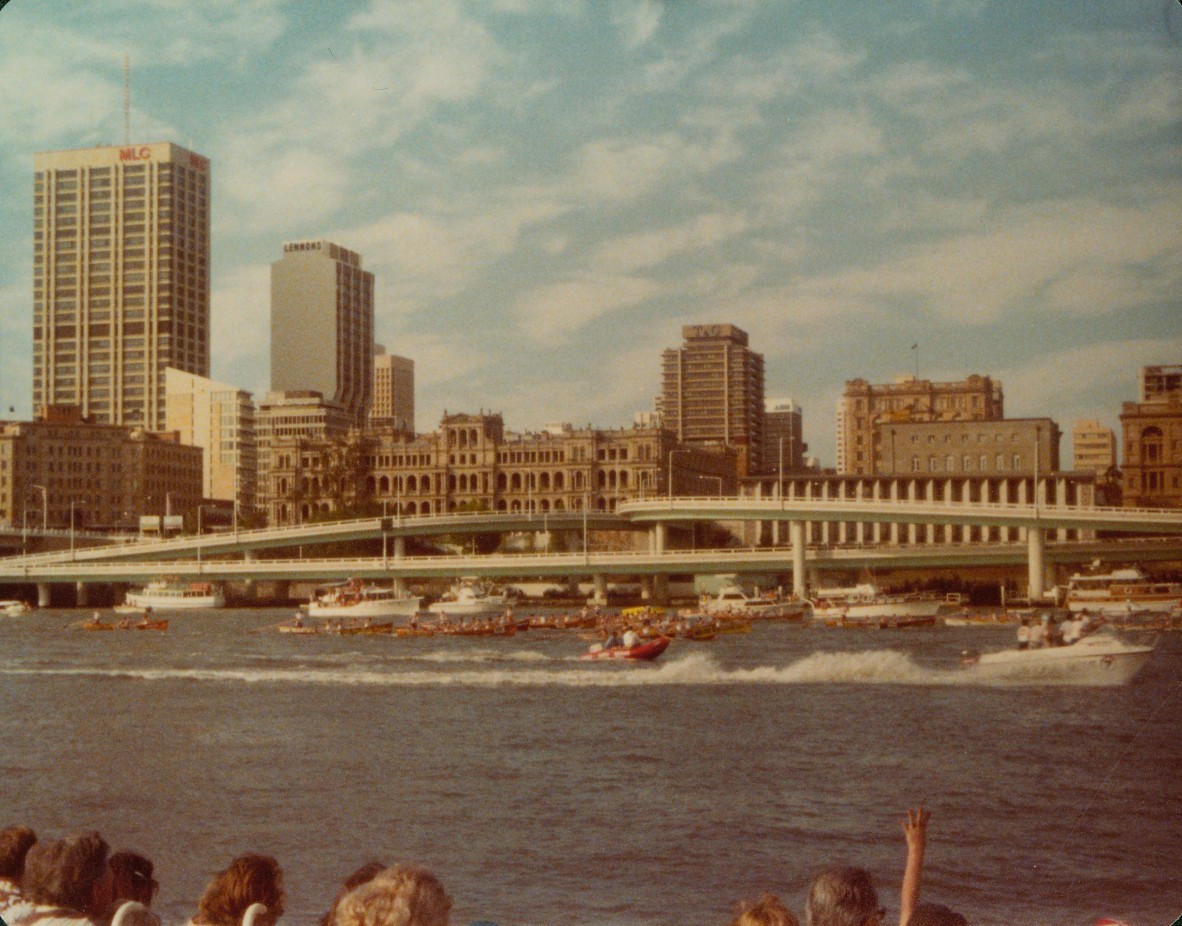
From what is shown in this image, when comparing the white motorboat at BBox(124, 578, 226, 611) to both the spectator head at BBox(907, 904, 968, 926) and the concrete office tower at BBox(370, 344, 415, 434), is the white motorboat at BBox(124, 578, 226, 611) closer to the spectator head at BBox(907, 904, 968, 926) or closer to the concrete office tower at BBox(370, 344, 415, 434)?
the concrete office tower at BBox(370, 344, 415, 434)

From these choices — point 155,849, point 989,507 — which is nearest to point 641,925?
point 989,507

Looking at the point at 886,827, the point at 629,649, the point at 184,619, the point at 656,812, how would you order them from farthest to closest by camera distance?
the point at 629,649, the point at 184,619, the point at 656,812, the point at 886,827

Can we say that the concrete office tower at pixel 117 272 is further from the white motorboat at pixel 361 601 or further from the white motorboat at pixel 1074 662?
the white motorboat at pixel 1074 662

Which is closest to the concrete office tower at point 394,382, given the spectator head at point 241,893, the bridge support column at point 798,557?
the bridge support column at point 798,557

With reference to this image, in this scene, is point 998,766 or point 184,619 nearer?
point 998,766

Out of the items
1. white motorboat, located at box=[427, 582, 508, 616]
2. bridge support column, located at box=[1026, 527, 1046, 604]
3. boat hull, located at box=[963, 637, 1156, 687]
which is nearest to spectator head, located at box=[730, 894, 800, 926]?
bridge support column, located at box=[1026, 527, 1046, 604]

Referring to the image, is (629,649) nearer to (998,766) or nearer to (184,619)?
(184,619)

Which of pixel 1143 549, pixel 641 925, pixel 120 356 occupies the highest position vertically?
pixel 120 356

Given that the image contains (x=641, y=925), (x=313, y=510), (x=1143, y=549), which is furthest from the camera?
(x=313, y=510)
